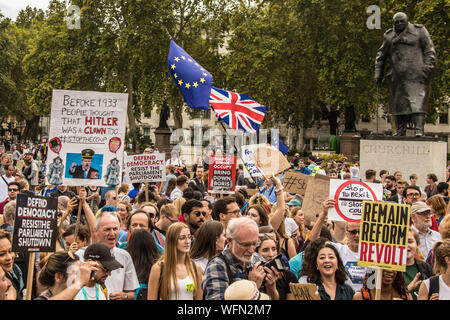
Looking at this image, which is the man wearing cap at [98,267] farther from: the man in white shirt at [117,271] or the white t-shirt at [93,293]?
the man in white shirt at [117,271]

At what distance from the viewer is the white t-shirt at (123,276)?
521cm

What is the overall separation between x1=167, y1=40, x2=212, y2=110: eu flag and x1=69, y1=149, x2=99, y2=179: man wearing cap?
459 centimetres

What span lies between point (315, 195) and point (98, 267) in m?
3.39

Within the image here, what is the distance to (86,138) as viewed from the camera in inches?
316

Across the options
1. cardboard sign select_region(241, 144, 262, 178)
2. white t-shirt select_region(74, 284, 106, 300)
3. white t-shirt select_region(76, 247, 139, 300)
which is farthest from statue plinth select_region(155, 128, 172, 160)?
white t-shirt select_region(74, 284, 106, 300)

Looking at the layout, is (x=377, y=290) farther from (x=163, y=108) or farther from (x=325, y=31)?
(x=163, y=108)

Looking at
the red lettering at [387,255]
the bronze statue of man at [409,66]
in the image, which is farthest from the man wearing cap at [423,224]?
the bronze statue of man at [409,66]

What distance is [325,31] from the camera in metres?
35.2

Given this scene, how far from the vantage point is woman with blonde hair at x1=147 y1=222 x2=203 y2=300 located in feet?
15.9

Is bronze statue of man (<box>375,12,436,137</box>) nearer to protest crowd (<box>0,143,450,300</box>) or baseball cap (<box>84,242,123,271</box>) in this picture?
protest crowd (<box>0,143,450,300</box>)

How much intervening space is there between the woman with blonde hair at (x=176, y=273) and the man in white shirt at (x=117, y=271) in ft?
1.32
